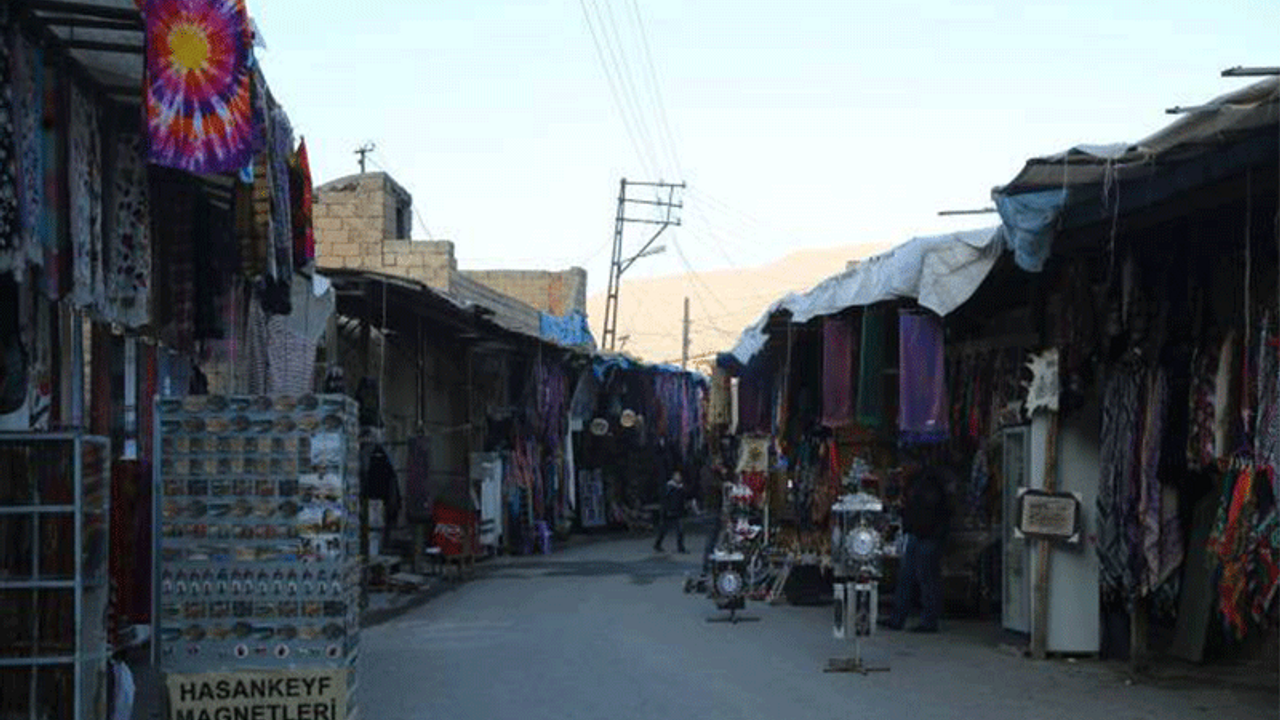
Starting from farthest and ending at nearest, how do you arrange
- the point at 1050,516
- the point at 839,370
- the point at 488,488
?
1. the point at 488,488
2. the point at 839,370
3. the point at 1050,516

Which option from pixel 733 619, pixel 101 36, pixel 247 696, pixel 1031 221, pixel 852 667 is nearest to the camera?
pixel 247 696

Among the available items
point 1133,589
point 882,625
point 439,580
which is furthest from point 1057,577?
point 439,580

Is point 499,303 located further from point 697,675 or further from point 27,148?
point 27,148

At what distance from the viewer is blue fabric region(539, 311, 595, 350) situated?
123ft

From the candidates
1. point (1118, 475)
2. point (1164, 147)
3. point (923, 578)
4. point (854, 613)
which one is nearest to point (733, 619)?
point (923, 578)

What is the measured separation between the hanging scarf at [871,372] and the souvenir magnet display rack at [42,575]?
34.4 feet

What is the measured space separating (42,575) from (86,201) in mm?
2559

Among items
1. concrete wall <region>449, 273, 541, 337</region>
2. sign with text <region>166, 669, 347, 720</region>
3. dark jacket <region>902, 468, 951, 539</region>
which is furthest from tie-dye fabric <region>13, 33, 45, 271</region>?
concrete wall <region>449, 273, 541, 337</region>

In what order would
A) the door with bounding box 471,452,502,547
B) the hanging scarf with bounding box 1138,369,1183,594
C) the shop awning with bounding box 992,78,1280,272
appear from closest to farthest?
the shop awning with bounding box 992,78,1280,272 < the hanging scarf with bounding box 1138,369,1183,594 < the door with bounding box 471,452,502,547

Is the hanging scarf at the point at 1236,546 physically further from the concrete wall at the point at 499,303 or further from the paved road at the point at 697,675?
the concrete wall at the point at 499,303

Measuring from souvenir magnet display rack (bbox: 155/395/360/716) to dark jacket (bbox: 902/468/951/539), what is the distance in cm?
809

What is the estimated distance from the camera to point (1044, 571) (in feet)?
41.9

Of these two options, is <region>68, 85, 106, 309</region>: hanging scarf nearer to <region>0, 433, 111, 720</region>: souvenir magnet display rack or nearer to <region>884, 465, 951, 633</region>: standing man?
<region>0, 433, 111, 720</region>: souvenir magnet display rack

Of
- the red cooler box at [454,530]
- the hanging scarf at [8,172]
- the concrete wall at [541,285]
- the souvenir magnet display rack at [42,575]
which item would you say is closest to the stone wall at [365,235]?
the red cooler box at [454,530]
